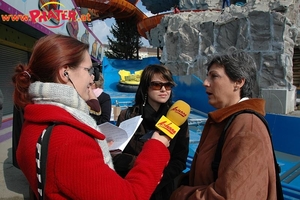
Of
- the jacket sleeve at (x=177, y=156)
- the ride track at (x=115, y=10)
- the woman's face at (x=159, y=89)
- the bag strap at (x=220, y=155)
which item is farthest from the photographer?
the ride track at (x=115, y=10)

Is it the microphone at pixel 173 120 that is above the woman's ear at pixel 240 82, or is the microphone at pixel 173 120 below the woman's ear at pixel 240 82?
below

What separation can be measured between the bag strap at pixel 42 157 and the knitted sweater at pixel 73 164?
2 cm

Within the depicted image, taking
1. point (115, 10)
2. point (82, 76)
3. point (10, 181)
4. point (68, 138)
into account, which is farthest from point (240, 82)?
point (115, 10)

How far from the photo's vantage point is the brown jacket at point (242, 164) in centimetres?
107

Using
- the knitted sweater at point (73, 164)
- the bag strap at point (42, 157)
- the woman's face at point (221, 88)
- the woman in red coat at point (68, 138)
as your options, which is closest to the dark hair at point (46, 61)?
the woman in red coat at point (68, 138)

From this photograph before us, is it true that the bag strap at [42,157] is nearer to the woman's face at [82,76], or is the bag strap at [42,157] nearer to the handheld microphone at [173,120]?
the woman's face at [82,76]

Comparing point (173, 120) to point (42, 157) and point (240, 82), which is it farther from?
point (42, 157)

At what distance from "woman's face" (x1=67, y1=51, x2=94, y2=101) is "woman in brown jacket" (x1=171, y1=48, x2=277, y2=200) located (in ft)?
2.27

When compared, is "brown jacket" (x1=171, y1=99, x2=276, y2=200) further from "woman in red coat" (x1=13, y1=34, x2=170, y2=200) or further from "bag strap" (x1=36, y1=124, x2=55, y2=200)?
"bag strap" (x1=36, y1=124, x2=55, y2=200)

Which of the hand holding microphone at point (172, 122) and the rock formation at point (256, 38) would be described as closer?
the hand holding microphone at point (172, 122)

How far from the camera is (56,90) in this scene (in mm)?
1042

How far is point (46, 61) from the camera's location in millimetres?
1082

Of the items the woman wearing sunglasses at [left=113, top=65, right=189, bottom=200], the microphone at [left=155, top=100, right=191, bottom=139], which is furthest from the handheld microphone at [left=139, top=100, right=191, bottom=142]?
the woman wearing sunglasses at [left=113, top=65, right=189, bottom=200]

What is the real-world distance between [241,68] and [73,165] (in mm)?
997
